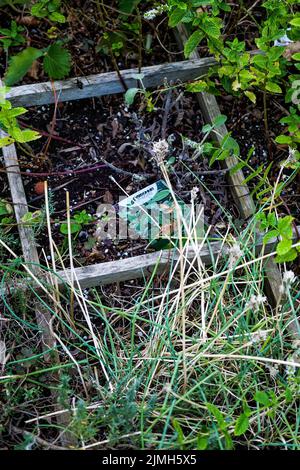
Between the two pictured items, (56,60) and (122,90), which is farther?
(122,90)

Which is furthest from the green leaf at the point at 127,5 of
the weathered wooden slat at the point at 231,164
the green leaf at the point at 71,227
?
the green leaf at the point at 71,227

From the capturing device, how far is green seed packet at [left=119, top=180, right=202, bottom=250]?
2.26 m

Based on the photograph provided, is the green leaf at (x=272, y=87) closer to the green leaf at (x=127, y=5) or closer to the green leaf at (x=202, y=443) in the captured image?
the green leaf at (x=127, y=5)

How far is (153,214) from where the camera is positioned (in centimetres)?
232

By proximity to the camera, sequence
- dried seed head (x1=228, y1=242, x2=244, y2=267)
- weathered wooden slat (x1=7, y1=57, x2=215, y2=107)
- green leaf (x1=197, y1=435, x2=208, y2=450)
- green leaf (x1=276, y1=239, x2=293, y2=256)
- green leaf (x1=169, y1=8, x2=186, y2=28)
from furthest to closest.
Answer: weathered wooden slat (x1=7, y1=57, x2=215, y2=107) → green leaf (x1=169, y1=8, x2=186, y2=28) → green leaf (x1=276, y1=239, x2=293, y2=256) → dried seed head (x1=228, y1=242, x2=244, y2=267) → green leaf (x1=197, y1=435, x2=208, y2=450)

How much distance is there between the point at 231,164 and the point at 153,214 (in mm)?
354

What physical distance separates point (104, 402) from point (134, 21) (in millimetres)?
1550

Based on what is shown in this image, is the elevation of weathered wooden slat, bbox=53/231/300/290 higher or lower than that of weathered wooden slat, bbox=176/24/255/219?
lower

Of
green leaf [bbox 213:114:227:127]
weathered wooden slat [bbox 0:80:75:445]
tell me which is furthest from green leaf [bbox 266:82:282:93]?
weathered wooden slat [bbox 0:80:75:445]

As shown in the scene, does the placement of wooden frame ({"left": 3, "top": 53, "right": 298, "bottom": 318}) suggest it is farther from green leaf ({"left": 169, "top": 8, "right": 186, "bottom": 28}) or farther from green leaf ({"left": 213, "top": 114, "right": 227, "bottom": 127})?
green leaf ({"left": 169, "top": 8, "right": 186, "bottom": 28})

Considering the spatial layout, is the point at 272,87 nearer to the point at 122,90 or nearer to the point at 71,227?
the point at 122,90

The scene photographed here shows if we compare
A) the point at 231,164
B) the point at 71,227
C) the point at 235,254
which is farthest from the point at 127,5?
the point at 235,254

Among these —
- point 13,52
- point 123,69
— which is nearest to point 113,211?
point 123,69

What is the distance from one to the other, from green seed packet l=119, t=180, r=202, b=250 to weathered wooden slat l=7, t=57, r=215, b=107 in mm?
438
